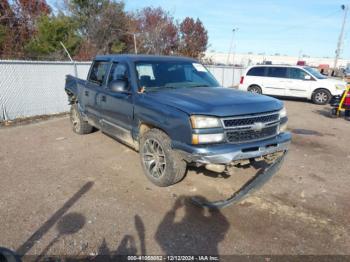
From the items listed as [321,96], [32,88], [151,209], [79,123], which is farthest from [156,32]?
[151,209]

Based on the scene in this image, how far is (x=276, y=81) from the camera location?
14.7 m

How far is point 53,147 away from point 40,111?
4.16m

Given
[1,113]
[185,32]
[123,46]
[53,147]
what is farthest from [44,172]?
[185,32]

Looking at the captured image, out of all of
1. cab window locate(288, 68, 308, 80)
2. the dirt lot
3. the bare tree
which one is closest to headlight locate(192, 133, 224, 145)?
the dirt lot

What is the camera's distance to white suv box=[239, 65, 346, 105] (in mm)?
13820

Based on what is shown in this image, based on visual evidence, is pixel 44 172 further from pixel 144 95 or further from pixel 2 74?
pixel 2 74

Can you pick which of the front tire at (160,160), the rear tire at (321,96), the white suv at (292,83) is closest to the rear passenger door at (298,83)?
the white suv at (292,83)

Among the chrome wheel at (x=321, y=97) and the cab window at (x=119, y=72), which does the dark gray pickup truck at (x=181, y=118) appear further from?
the chrome wheel at (x=321, y=97)

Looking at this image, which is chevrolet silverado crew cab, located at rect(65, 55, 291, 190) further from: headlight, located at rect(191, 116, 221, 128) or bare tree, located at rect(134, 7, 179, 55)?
bare tree, located at rect(134, 7, 179, 55)

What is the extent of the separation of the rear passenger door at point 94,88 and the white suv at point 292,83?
34.6ft

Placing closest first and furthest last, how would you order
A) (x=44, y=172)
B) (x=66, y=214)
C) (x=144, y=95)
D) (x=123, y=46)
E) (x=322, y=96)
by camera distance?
(x=66, y=214) → (x=144, y=95) → (x=44, y=172) → (x=322, y=96) → (x=123, y=46)

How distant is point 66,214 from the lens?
3756 millimetres

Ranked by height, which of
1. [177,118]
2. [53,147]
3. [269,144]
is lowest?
[53,147]

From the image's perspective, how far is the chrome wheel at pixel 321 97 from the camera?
45.4 feet
